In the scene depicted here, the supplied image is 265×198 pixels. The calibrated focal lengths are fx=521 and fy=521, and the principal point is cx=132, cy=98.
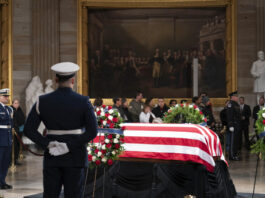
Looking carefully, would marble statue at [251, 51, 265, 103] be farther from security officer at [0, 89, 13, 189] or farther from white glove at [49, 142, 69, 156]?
white glove at [49, 142, 69, 156]

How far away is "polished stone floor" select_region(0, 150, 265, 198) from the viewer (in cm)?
852

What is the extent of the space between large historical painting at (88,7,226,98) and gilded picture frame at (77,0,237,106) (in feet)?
0.59

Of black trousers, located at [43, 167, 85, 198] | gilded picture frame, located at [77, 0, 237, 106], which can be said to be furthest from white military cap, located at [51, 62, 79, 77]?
gilded picture frame, located at [77, 0, 237, 106]

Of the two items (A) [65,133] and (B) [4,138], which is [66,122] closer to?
(A) [65,133]

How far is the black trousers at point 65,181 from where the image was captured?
409 centimetres

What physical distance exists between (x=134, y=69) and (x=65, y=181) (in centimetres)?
1380

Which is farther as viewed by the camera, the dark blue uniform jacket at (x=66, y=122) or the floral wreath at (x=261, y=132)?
the floral wreath at (x=261, y=132)

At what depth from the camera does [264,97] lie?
636 inches

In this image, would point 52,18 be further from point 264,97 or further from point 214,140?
point 214,140

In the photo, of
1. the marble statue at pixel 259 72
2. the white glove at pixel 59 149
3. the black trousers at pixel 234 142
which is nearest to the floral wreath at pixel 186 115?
the white glove at pixel 59 149

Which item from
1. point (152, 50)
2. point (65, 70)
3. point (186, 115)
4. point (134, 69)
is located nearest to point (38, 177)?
point (186, 115)

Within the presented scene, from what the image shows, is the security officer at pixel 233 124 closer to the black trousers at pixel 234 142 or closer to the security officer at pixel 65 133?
the black trousers at pixel 234 142

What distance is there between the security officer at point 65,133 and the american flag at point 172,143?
2667 mm

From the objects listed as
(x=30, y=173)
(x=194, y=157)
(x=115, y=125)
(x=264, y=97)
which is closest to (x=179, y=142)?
(x=194, y=157)
